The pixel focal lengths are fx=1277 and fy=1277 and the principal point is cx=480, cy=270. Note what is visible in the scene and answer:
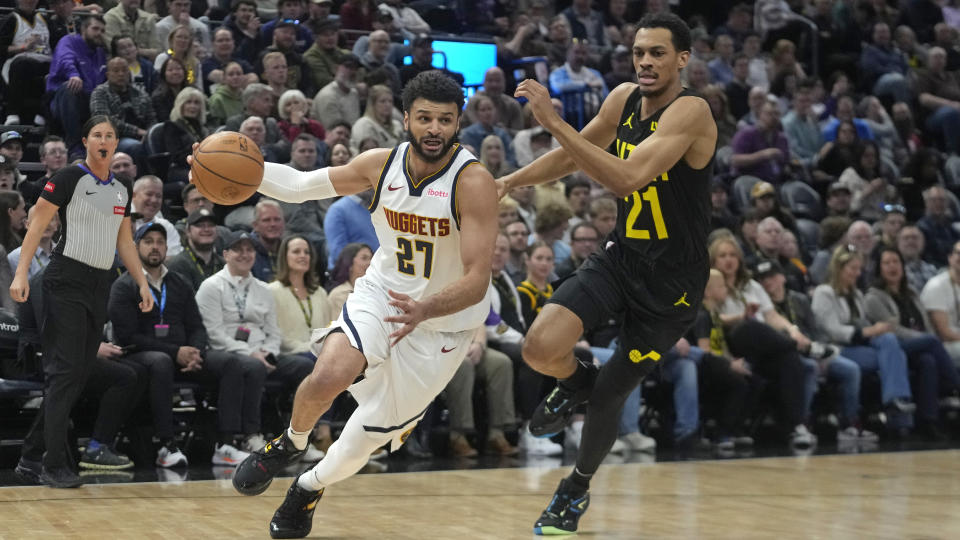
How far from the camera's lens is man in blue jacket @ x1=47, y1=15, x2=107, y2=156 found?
10195mm

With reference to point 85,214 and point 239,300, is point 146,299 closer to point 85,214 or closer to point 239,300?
point 85,214

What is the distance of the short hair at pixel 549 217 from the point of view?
10547 millimetres

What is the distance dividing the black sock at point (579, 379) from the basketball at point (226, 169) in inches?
66.1

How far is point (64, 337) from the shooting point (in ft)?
23.3

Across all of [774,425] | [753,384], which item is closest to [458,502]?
[753,384]

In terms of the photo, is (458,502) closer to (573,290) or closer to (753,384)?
(573,290)

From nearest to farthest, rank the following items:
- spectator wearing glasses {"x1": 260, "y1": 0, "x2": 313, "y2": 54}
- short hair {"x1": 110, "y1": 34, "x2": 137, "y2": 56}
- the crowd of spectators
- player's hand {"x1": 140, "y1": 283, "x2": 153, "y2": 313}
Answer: player's hand {"x1": 140, "y1": 283, "x2": 153, "y2": 313}
the crowd of spectators
short hair {"x1": 110, "y1": 34, "x2": 137, "y2": 56}
spectator wearing glasses {"x1": 260, "y1": 0, "x2": 313, "y2": 54}

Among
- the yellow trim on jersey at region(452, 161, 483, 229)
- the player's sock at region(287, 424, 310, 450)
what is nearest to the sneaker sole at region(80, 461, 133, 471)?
the player's sock at region(287, 424, 310, 450)

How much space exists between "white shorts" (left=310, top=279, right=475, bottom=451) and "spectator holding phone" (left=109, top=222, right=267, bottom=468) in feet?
10.2

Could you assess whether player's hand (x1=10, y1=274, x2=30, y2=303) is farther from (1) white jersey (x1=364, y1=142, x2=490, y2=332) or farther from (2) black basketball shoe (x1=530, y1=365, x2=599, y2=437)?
(2) black basketball shoe (x1=530, y1=365, x2=599, y2=437)

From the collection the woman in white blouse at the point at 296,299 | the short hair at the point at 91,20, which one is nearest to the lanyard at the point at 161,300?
the woman in white blouse at the point at 296,299

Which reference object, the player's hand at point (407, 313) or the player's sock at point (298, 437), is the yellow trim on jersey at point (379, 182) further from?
the player's sock at point (298, 437)

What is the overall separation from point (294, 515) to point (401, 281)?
113 cm

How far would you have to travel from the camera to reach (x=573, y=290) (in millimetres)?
5742
